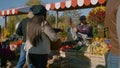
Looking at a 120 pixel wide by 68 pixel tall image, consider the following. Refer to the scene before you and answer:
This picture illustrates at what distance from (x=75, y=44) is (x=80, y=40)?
0.20 m

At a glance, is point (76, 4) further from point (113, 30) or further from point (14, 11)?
point (113, 30)

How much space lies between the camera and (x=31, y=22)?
17.0 ft

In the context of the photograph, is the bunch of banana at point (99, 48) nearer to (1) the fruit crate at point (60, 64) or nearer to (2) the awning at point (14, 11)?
(1) the fruit crate at point (60, 64)

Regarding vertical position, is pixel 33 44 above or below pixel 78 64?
above

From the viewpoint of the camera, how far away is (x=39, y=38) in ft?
17.0

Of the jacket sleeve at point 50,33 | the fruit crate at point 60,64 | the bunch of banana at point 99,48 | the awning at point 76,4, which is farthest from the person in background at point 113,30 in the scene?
the awning at point 76,4

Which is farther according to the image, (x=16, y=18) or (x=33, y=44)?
(x=16, y=18)

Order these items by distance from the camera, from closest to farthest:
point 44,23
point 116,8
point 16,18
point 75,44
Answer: point 116,8 < point 44,23 < point 75,44 < point 16,18

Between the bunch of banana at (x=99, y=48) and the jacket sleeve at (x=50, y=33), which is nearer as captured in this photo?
the jacket sleeve at (x=50, y=33)

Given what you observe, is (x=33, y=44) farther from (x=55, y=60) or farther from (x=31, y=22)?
(x=55, y=60)

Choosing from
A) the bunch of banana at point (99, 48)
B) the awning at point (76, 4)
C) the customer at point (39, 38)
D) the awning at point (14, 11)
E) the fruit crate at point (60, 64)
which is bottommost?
the fruit crate at point (60, 64)

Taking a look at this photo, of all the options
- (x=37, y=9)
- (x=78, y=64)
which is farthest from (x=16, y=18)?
(x=37, y=9)

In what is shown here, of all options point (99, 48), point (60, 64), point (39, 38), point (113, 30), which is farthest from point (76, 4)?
point (113, 30)

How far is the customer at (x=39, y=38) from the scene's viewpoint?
509 centimetres
